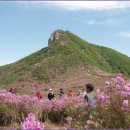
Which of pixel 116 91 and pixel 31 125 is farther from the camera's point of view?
pixel 116 91

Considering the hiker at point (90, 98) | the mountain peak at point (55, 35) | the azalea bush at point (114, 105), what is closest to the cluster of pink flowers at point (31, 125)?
the azalea bush at point (114, 105)

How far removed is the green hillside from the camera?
86625 mm

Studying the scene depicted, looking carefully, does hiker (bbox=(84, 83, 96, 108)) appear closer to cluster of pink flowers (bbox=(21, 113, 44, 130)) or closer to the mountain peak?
cluster of pink flowers (bbox=(21, 113, 44, 130))

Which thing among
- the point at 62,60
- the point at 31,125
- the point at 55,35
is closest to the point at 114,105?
the point at 31,125

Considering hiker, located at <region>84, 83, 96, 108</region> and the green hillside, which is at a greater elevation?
the green hillside

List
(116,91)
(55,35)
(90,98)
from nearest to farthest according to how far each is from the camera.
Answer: (116,91), (90,98), (55,35)

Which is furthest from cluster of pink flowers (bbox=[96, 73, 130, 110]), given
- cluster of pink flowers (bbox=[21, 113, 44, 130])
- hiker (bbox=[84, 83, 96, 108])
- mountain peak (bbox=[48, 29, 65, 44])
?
mountain peak (bbox=[48, 29, 65, 44])

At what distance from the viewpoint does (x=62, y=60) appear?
9150 centimetres

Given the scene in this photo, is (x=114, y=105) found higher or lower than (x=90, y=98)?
lower

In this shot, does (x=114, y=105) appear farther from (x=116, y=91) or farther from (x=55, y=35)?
(x=55, y=35)

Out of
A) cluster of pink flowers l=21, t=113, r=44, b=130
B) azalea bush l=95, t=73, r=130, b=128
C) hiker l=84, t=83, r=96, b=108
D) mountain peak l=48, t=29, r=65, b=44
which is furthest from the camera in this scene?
mountain peak l=48, t=29, r=65, b=44

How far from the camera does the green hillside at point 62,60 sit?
86.6 m

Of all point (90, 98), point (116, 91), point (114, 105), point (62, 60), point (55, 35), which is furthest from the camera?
point (55, 35)

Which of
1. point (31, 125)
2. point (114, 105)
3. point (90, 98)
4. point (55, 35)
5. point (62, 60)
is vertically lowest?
point (31, 125)
